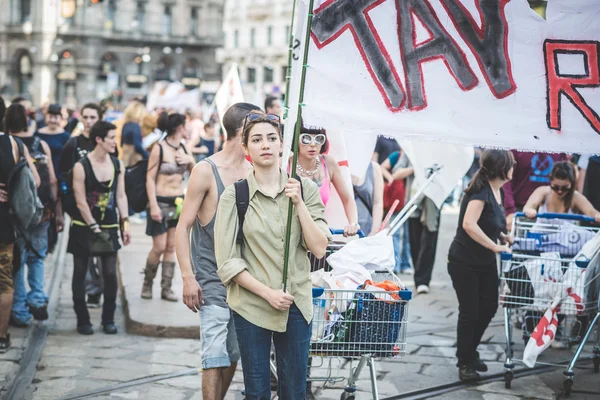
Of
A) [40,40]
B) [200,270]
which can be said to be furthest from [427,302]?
[40,40]

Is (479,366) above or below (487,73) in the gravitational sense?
below

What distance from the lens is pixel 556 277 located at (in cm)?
652

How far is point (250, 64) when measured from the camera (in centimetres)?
9112

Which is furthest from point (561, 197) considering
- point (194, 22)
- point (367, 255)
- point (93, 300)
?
point (194, 22)

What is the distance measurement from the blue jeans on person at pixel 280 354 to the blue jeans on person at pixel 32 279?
4135 millimetres

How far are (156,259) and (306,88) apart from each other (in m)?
4.83

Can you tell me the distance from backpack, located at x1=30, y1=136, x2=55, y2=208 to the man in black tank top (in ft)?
11.0

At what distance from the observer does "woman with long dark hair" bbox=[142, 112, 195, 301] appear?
8742 millimetres

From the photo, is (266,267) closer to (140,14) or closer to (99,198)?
(99,198)

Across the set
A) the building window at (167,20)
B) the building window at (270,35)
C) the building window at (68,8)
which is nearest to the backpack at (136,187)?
the building window at (68,8)

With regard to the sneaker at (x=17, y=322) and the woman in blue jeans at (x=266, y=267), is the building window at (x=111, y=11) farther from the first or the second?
the woman in blue jeans at (x=266, y=267)

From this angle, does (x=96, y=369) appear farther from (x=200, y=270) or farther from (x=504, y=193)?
(x=504, y=193)

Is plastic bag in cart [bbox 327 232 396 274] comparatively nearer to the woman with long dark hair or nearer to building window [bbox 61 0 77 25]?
the woman with long dark hair

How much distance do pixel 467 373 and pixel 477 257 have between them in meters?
0.83
